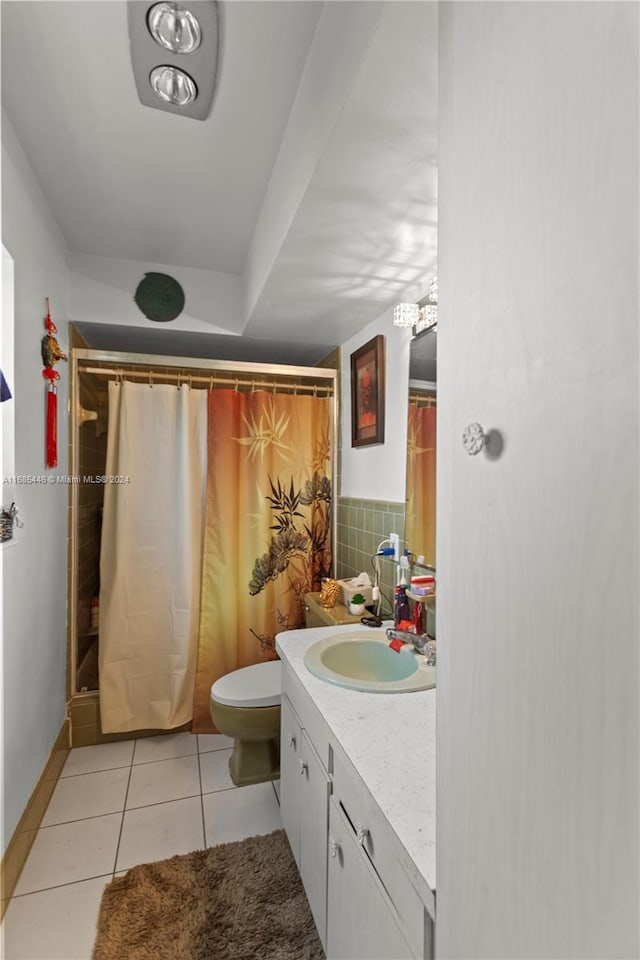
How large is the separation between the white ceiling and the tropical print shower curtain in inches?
22.1

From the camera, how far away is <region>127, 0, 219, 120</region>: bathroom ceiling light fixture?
1121mm

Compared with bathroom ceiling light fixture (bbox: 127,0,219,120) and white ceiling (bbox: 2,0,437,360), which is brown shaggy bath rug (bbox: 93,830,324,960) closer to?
white ceiling (bbox: 2,0,437,360)

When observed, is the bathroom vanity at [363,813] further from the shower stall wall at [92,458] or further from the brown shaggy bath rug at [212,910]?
the shower stall wall at [92,458]

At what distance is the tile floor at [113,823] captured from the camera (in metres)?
1.37

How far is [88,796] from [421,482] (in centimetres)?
191

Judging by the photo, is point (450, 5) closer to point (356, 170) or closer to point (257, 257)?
point (356, 170)

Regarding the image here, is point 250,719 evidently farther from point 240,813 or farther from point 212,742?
point 212,742

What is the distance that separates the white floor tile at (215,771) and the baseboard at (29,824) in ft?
2.02

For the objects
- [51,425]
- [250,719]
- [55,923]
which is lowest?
[55,923]

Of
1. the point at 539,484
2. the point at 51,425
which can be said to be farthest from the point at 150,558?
the point at 539,484

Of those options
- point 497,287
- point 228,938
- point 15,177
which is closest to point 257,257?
point 15,177

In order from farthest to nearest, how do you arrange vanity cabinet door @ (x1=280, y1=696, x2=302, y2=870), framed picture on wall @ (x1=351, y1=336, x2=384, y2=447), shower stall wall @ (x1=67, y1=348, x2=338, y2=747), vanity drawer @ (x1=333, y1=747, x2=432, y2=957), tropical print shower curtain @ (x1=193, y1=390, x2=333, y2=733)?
tropical print shower curtain @ (x1=193, y1=390, x2=333, y2=733) < shower stall wall @ (x1=67, y1=348, x2=338, y2=747) < framed picture on wall @ (x1=351, y1=336, x2=384, y2=447) < vanity cabinet door @ (x1=280, y1=696, x2=302, y2=870) < vanity drawer @ (x1=333, y1=747, x2=432, y2=957)

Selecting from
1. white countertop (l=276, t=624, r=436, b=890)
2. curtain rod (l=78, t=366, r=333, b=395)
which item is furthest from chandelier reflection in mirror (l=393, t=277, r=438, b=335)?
white countertop (l=276, t=624, r=436, b=890)

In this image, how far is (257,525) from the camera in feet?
8.10
